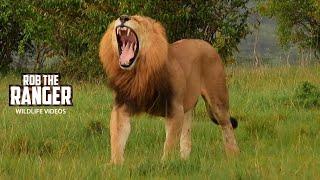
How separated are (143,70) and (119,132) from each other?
25.2 inches

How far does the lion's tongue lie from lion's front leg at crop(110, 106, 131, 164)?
502mm

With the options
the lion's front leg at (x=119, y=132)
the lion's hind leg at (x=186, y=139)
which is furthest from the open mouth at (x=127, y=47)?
the lion's hind leg at (x=186, y=139)

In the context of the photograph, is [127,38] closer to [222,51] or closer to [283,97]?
[283,97]

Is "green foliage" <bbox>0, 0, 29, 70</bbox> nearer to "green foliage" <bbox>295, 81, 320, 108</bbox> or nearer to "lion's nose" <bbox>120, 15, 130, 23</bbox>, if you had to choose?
"green foliage" <bbox>295, 81, 320, 108</bbox>

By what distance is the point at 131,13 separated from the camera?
15469 mm

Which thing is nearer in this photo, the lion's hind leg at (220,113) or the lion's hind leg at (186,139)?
the lion's hind leg at (186,139)

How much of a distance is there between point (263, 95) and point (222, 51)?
4110 mm

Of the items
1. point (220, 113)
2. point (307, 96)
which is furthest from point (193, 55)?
point (307, 96)

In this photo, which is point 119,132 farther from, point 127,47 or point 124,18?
point 124,18

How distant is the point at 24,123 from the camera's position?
902 cm

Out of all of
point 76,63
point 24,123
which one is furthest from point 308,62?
point 24,123

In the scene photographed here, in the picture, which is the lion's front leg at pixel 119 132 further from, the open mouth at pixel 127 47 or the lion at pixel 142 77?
the open mouth at pixel 127 47

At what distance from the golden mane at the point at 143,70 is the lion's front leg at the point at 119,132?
98 millimetres

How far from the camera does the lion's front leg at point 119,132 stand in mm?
6613
